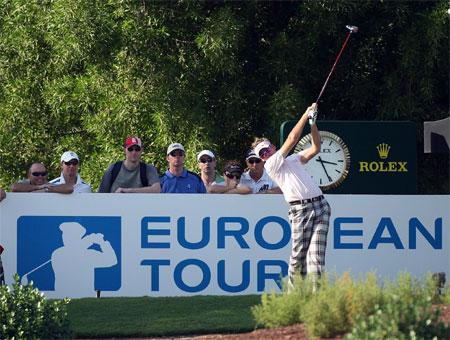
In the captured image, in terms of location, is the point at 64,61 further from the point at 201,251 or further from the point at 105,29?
the point at 201,251

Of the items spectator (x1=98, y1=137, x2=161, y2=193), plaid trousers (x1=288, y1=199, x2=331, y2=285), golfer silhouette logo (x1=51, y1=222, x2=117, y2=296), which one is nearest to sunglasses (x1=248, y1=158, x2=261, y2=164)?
spectator (x1=98, y1=137, x2=161, y2=193)

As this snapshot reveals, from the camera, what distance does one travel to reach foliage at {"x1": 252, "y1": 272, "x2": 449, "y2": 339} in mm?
5984

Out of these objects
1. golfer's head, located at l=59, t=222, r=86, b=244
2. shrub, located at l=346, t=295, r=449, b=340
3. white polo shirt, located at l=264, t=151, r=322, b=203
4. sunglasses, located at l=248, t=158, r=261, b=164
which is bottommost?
shrub, located at l=346, t=295, r=449, b=340

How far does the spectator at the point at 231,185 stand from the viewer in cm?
1121

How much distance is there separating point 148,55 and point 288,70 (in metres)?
2.75

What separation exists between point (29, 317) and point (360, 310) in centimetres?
279

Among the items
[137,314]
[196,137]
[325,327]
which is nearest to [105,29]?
[196,137]

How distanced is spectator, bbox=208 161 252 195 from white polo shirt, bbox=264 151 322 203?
2.03 meters

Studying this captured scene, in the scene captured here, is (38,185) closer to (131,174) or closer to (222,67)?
(131,174)

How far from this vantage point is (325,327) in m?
6.46

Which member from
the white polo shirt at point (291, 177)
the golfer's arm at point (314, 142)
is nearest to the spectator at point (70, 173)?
the white polo shirt at point (291, 177)

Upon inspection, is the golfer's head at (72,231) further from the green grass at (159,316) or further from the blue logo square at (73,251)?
the green grass at (159,316)

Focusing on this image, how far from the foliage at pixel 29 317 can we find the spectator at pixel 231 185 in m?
3.82

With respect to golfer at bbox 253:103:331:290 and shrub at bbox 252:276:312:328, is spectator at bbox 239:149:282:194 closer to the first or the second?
golfer at bbox 253:103:331:290
